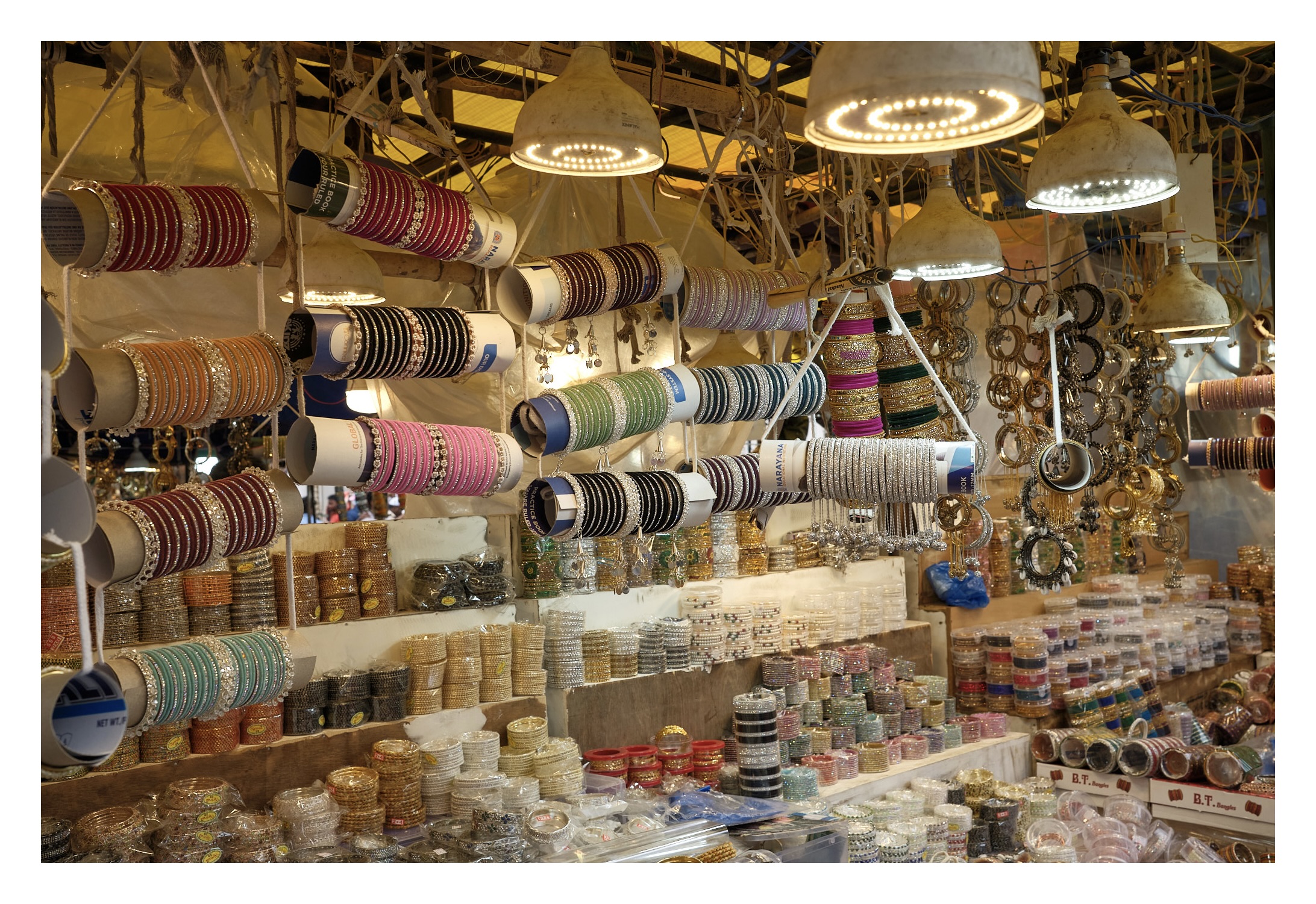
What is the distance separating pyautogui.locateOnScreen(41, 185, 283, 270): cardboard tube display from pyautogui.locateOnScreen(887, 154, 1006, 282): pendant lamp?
1.47 m

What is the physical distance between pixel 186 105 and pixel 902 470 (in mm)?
2288

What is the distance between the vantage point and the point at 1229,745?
471 cm

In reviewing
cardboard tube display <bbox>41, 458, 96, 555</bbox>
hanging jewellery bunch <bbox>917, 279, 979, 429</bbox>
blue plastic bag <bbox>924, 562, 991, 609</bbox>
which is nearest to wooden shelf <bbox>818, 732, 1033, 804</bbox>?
blue plastic bag <bbox>924, 562, 991, 609</bbox>

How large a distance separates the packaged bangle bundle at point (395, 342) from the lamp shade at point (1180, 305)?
208cm

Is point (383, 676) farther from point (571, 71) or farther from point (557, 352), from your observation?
point (571, 71)

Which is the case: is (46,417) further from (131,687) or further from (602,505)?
(602,505)

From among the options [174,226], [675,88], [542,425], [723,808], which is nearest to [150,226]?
[174,226]

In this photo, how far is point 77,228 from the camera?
65.8 inches

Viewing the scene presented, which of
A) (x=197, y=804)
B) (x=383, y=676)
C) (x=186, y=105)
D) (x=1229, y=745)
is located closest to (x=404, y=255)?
(x=186, y=105)

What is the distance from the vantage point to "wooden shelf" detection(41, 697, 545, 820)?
9.86 feet

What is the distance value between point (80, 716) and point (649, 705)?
3.10 metres

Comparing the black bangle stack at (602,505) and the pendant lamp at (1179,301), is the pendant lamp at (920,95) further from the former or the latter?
the pendant lamp at (1179,301)

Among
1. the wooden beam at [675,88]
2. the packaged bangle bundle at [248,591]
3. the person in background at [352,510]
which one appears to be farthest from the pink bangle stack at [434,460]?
the person in background at [352,510]
